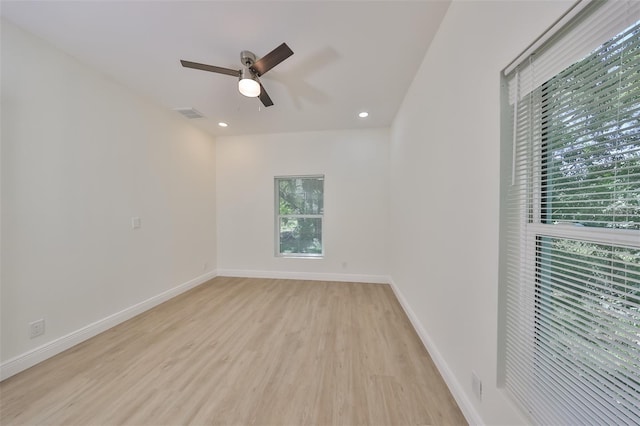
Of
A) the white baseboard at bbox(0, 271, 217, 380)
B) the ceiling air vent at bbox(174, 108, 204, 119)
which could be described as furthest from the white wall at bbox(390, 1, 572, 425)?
the white baseboard at bbox(0, 271, 217, 380)

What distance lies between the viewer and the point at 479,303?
119 centimetres

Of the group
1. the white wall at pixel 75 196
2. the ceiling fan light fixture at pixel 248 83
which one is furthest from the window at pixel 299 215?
the ceiling fan light fixture at pixel 248 83

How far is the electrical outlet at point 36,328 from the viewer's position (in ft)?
5.79

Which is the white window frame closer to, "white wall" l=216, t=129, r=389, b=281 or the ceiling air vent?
"white wall" l=216, t=129, r=389, b=281

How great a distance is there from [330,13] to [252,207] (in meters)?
3.17

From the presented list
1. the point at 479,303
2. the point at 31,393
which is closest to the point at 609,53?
the point at 479,303

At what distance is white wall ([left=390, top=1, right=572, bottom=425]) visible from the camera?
1.06 metres

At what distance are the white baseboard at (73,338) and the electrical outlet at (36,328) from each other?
11 centimetres

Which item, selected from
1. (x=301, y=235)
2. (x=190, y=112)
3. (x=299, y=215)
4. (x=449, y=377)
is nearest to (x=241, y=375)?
(x=449, y=377)

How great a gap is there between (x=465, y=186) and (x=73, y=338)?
349 centimetres

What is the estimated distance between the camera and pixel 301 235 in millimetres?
4125

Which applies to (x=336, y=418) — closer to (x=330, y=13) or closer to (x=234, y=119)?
(x=330, y=13)

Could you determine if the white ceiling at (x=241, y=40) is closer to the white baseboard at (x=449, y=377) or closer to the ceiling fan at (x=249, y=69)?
the ceiling fan at (x=249, y=69)

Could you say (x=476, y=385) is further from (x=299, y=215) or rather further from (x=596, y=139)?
(x=299, y=215)
